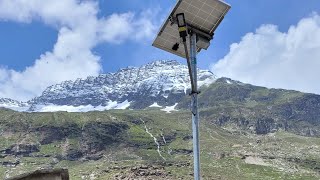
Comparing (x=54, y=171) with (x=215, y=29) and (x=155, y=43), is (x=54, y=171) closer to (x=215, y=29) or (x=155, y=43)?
(x=155, y=43)

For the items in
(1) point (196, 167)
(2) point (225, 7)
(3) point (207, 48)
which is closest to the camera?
(1) point (196, 167)

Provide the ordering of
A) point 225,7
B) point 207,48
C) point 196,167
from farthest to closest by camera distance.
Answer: point 207,48
point 225,7
point 196,167

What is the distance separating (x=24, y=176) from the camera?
34.2 ft

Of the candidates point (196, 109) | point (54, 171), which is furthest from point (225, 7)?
point (54, 171)

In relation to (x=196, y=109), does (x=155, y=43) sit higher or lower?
higher

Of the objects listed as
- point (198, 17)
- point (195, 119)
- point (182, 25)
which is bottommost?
point (195, 119)

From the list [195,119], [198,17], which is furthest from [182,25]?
[195,119]

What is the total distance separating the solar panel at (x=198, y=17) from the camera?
1009 centimetres

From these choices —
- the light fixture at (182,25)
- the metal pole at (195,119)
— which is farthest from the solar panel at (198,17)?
the metal pole at (195,119)

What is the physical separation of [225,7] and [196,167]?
129 inches

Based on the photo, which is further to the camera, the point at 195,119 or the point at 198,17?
the point at 198,17

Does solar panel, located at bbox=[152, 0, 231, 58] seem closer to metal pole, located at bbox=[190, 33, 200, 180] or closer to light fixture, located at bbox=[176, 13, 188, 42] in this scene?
light fixture, located at bbox=[176, 13, 188, 42]

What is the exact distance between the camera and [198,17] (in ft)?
33.8

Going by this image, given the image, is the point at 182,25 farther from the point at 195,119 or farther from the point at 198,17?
the point at 195,119
